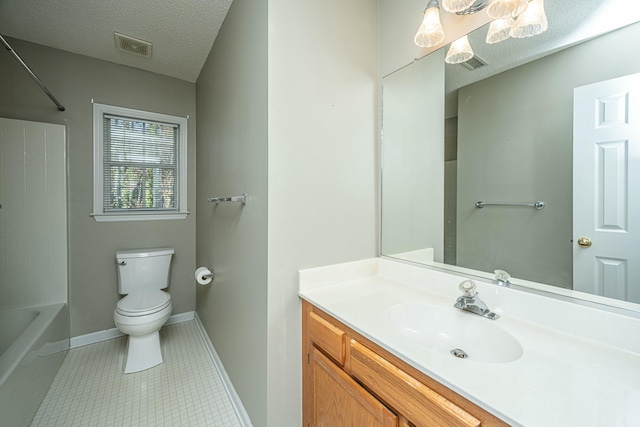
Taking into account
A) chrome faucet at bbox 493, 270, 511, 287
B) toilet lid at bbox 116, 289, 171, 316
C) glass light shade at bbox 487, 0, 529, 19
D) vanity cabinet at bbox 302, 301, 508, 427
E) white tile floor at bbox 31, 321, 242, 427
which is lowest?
white tile floor at bbox 31, 321, 242, 427

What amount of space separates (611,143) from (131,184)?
120 inches

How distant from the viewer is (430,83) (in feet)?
4.28

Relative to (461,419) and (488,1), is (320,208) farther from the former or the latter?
(488,1)

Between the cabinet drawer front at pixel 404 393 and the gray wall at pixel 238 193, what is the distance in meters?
0.49

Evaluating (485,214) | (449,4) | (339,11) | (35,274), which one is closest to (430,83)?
(449,4)

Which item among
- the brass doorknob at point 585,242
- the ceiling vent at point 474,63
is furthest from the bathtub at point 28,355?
the ceiling vent at point 474,63

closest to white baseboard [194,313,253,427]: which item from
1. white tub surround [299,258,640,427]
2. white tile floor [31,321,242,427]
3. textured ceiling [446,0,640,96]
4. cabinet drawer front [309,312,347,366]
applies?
white tile floor [31,321,242,427]

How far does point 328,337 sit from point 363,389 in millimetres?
212

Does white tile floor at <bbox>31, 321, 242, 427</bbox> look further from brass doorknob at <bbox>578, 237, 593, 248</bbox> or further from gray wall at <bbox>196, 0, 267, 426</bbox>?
brass doorknob at <bbox>578, 237, 593, 248</bbox>

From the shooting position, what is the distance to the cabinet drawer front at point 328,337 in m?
0.94

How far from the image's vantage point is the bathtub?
1.21m

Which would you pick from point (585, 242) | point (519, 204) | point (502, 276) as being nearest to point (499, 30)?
point (519, 204)

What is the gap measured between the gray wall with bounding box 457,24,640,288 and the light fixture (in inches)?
10.3

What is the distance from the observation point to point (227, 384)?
1.65 meters
